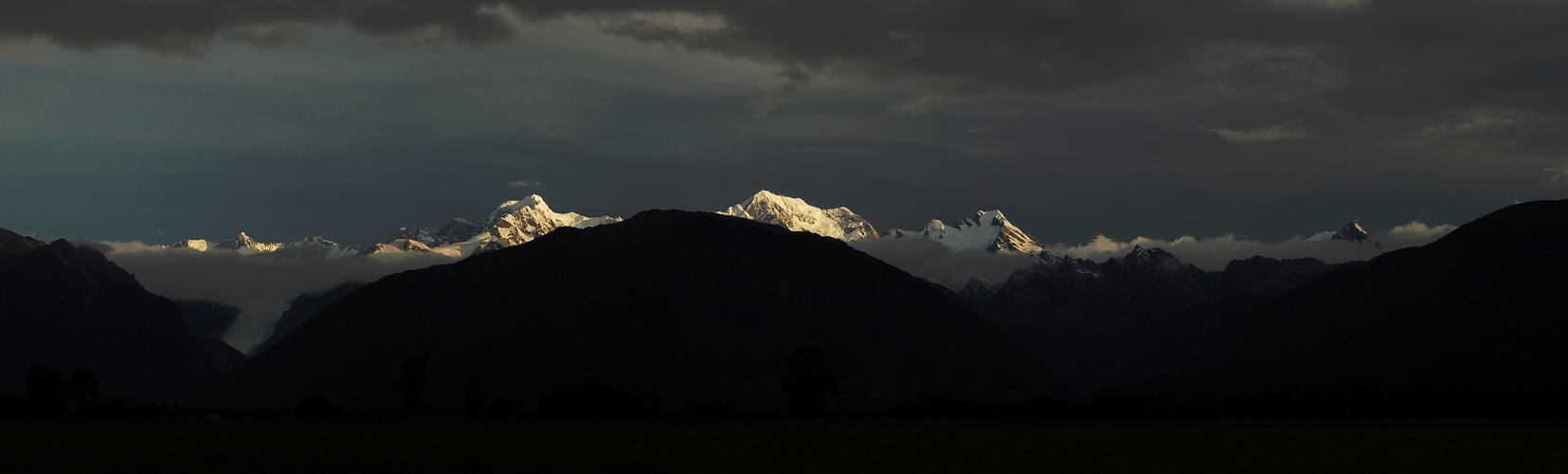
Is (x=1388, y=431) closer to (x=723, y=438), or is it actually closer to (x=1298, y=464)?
(x=1298, y=464)

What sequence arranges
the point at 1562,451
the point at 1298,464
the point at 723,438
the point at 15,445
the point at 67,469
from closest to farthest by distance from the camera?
the point at 67,469, the point at 1298,464, the point at 1562,451, the point at 15,445, the point at 723,438

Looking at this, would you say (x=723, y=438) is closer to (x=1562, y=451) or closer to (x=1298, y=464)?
(x=1298, y=464)

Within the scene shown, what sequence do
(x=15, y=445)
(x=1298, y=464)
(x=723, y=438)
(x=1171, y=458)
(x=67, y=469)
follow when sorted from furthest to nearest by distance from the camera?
(x=723, y=438) → (x=15, y=445) → (x=1171, y=458) → (x=1298, y=464) → (x=67, y=469)

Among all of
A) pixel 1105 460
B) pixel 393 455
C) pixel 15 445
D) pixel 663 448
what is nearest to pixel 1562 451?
pixel 1105 460

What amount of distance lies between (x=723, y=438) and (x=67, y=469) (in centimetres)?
6349

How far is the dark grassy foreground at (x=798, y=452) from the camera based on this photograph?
81.4m

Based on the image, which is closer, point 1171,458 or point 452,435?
point 1171,458

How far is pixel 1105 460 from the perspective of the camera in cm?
8800

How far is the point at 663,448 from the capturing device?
353ft

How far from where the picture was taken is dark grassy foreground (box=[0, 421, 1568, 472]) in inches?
3206

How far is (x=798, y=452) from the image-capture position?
100562 millimetres

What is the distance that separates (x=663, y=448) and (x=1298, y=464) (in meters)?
51.2

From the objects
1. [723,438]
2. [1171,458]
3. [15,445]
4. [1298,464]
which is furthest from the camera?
[723,438]

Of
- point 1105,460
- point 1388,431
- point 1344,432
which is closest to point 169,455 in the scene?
point 1105,460
